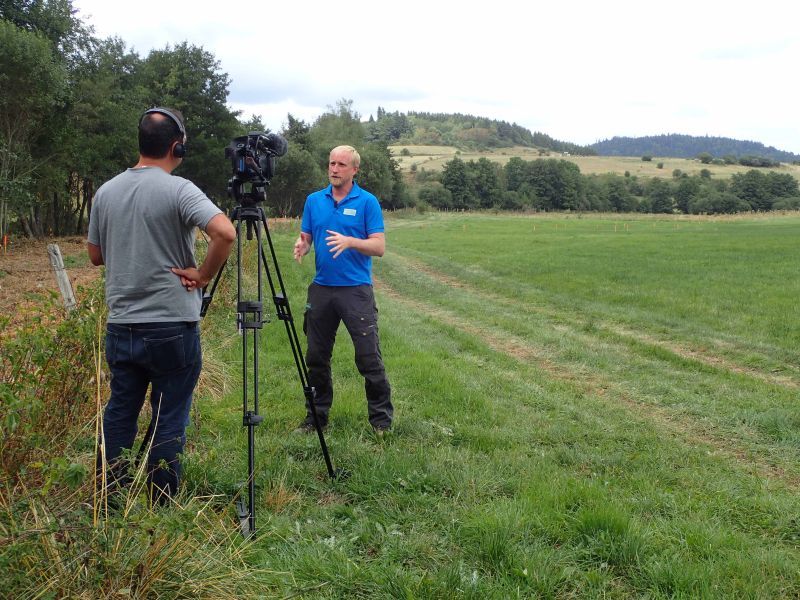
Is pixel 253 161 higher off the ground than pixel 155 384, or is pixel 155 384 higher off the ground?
pixel 253 161

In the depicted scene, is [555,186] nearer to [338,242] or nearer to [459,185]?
[459,185]

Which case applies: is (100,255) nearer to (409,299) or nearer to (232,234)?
(232,234)

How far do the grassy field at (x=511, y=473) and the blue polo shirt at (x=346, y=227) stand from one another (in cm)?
135

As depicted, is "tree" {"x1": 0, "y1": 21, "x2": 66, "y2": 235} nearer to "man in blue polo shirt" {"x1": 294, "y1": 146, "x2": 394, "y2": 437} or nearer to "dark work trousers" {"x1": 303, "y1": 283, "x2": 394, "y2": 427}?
"man in blue polo shirt" {"x1": 294, "y1": 146, "x2": 394, "y2": 437}

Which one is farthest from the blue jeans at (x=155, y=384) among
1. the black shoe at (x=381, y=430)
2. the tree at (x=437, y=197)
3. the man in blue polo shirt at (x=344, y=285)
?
the tree at (x=437, y=197)

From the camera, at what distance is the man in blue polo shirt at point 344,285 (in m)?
5.27

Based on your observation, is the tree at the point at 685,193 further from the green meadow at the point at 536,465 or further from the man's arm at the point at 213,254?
the man's arm at the point at 213,254

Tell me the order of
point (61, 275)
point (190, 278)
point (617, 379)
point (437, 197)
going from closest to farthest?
point (190, 278) < point (61, 275) < point (617, 379) < point (437, 197)

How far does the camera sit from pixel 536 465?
4738mm

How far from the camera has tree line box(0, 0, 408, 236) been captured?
21808 millimetres

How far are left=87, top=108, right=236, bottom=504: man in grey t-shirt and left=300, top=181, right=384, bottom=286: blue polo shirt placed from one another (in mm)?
1942

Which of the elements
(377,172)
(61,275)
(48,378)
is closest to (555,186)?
(377,172)

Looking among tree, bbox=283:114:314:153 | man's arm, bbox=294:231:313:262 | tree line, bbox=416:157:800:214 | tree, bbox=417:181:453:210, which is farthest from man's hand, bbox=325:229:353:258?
tree, bbox=417:181:453:210

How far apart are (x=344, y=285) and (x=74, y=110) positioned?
87.0 feet
